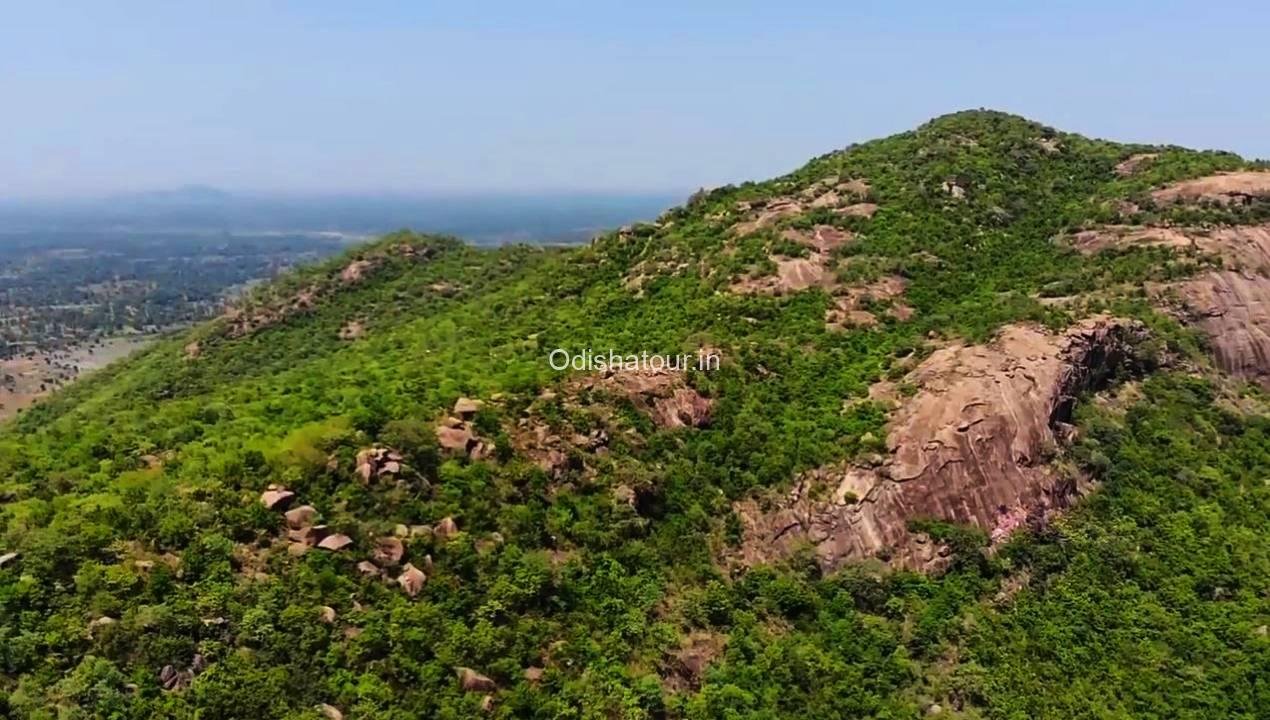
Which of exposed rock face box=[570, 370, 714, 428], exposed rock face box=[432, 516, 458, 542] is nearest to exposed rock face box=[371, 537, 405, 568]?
exposed rock face box=[432, 516, 458, 542]

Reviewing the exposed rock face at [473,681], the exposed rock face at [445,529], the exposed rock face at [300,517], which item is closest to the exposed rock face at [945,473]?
the exposed rock face at [445,529]

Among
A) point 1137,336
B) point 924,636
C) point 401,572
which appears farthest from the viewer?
point 1137,336

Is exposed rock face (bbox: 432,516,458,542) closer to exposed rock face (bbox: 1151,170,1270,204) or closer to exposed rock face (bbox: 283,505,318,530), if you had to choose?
exposed rock face (bbox: 283,505,318,530)

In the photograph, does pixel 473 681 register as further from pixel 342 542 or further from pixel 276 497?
pixel 276 497

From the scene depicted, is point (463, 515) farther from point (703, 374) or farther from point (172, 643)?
point (703, 374)

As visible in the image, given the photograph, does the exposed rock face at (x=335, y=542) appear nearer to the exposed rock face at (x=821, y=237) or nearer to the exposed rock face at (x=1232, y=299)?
the exposed rock face at (x=821, y=237)

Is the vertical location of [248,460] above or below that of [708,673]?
above

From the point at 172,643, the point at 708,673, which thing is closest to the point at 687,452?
the point at 708,673
